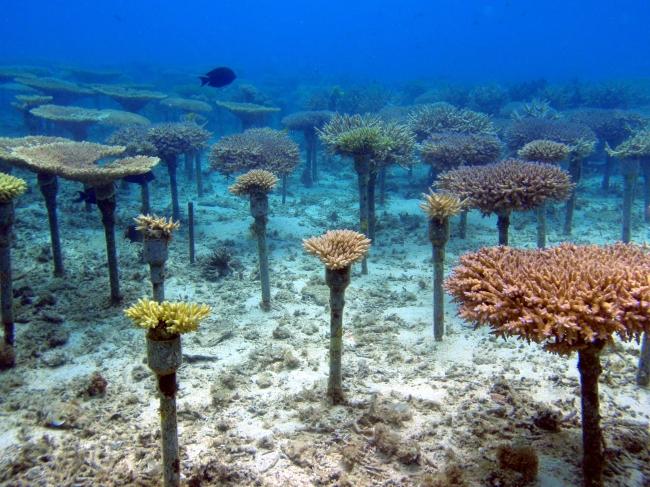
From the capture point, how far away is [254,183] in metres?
7.60

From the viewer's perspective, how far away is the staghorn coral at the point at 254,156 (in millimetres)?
12055

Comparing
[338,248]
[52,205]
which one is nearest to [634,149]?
[338,248]

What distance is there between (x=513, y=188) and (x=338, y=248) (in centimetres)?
379

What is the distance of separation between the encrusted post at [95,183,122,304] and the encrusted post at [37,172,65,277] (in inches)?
52.6

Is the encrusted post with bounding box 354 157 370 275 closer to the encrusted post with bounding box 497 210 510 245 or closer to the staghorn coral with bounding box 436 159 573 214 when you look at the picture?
the staghorn coral with bounding box 436 159 573 214

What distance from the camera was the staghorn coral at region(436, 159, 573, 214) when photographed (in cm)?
743

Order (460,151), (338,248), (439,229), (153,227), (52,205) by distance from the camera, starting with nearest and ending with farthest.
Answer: (338,248), (153,227), (439,229), (52,205), (460,151)

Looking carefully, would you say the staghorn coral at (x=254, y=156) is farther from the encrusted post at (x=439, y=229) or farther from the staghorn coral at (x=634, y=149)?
the staghorn coral at (x=634, y=149)

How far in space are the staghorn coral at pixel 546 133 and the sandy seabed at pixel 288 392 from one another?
6093 mm

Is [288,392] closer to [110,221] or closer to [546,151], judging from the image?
[110,221]

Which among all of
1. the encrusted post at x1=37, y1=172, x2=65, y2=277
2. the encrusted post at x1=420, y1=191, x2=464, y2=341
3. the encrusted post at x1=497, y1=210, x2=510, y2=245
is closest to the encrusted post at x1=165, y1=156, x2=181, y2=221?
the encrusted post at x1=37, y1=172, x2=65, y2=277

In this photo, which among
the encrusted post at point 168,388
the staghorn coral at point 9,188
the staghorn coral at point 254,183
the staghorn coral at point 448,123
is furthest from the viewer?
the staghorn coral at point 448,123

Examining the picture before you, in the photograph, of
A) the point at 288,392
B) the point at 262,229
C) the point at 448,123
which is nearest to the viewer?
the point at 288,392

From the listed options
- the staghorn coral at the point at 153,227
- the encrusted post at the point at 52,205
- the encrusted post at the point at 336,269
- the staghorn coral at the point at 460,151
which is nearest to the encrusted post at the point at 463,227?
the staghorn coral at the point at 460,151
